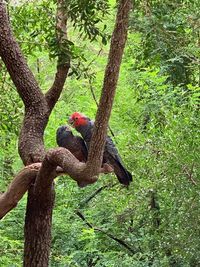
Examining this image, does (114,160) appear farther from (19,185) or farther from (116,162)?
(19,185)

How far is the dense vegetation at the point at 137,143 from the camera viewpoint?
5.12m

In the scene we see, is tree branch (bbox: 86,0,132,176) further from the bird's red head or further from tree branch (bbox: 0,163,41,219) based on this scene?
the bird's red head

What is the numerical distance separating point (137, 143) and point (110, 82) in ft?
11.1

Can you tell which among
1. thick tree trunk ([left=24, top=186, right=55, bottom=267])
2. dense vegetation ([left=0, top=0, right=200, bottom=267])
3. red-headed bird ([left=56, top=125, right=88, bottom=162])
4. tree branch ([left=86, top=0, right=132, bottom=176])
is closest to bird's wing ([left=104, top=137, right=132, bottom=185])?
red-headed bird ([left=56, top=125, right=88, bottom=162])

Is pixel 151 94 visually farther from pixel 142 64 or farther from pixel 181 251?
pixel 181 251

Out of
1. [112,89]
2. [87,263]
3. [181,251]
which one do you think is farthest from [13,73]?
[87,263]

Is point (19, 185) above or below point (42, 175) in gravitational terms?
below

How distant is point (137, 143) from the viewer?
6.30 m

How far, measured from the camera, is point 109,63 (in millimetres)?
2943

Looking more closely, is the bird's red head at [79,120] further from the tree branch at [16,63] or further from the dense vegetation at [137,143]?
the dense vegetation at [137,143]

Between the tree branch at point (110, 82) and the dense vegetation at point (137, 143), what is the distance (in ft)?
3.89

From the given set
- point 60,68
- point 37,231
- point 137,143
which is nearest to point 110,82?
point 37,231

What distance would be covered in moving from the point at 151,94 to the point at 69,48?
231 cm

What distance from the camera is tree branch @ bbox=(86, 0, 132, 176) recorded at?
9.49 feet
